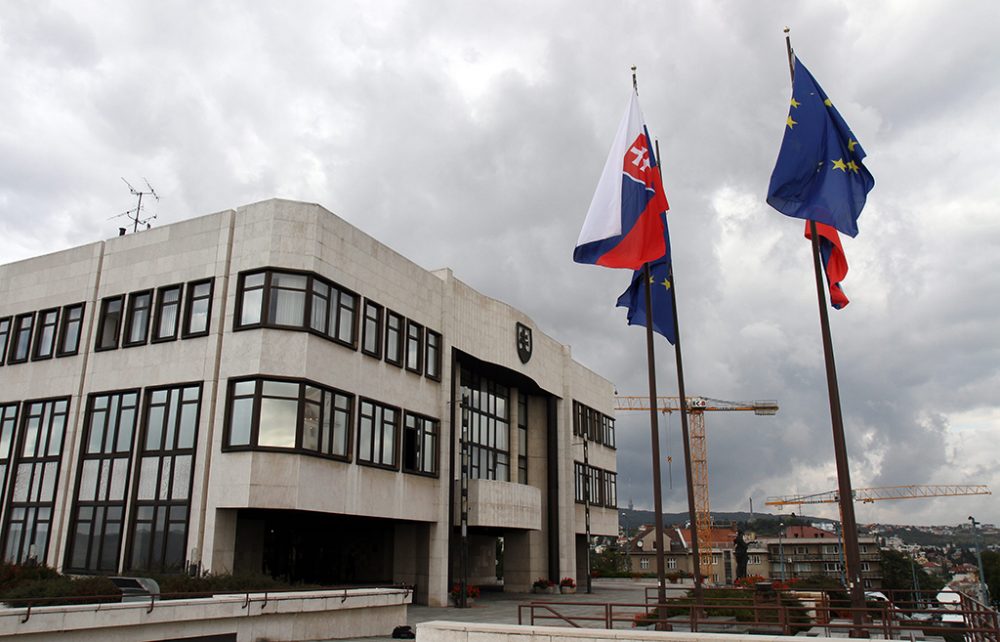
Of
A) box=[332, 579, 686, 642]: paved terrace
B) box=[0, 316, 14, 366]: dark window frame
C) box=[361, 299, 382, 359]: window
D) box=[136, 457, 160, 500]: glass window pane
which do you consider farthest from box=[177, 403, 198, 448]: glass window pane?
box=[0, 316, 14, 366]: dark window frame

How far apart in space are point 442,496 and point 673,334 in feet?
53.6

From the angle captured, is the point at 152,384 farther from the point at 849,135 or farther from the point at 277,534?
the point at 849,135

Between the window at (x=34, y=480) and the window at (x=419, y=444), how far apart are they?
46.7 feet

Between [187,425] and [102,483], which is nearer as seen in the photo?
[187,425]

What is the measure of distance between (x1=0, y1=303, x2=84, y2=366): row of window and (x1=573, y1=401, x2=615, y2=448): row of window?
33327mm

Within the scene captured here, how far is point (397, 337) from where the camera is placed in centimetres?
3697

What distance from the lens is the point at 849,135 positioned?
65.7ft

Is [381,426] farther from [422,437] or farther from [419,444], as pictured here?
[422,437]

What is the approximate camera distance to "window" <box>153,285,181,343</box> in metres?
32.3

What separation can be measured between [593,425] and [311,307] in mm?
35553

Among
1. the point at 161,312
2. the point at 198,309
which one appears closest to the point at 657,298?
the point at 198,309

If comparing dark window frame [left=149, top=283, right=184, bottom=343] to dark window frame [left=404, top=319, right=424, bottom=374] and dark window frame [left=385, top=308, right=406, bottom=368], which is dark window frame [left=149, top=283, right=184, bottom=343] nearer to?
dark window frame [left=385, top=308, right=406, bottom=368]

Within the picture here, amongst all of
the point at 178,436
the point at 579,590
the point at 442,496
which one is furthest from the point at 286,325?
the point at 579,590

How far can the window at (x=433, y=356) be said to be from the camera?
39125 mm
